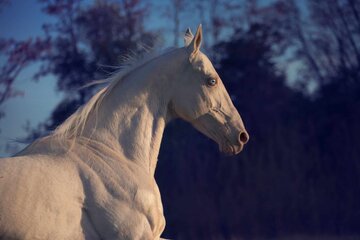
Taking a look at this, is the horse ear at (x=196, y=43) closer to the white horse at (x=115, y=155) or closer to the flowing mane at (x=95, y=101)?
the white horse at (x=115, y=155)

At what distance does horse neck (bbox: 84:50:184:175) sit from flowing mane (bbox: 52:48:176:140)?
1.3 inches

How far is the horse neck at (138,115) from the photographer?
398cm

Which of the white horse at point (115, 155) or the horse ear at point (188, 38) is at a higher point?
the horse ear at point (188, 38)

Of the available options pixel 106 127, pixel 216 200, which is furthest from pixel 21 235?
pixel 216 200

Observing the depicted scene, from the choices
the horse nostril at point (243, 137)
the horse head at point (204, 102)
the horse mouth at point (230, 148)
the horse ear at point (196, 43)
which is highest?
the horse ear at point (196, 43)

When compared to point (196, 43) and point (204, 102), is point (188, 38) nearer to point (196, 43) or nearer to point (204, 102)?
point (196, 43)

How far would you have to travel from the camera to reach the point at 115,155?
388 cm

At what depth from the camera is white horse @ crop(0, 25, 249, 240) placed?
11.2 feet

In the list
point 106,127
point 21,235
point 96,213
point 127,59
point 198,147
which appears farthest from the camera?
point 198,147

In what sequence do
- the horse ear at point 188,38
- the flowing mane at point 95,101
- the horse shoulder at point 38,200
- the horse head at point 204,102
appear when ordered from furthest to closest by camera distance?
1. the horse ear at point 188,38
2. the horse head at point 204,102
3. the flowing mane at point 95,101
4. the horse shoulder at point 38,200

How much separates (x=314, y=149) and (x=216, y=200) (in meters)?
2.36

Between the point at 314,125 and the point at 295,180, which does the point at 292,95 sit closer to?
the point at 314,125

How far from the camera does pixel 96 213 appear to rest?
356 centimetres

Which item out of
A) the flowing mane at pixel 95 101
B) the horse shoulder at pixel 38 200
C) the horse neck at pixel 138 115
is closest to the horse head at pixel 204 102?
the horse neck at pixel 138 115
